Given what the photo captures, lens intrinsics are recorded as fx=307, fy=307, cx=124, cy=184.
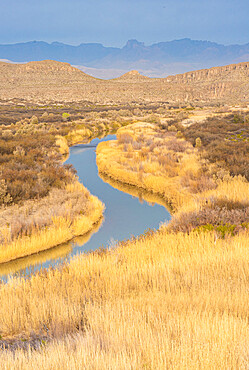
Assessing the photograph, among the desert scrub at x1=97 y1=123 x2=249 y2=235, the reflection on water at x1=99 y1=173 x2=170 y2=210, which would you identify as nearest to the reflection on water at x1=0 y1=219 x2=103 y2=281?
the desert scrub at x1=97 y1=123 x2=249 y2=235

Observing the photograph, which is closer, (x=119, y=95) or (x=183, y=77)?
(x=119, y=95)

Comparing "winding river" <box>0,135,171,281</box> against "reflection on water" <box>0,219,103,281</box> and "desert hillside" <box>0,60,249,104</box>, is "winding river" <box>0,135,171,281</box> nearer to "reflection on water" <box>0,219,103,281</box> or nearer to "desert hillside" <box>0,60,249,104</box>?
"reflection on water" <box>0,219,103,281</box>

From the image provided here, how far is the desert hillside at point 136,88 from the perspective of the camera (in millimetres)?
88188

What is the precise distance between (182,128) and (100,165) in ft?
41.9

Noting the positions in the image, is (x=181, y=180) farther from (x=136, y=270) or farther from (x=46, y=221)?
(x=136, y=270)

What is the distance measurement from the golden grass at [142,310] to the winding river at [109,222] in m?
1.34

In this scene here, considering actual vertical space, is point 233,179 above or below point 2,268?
above

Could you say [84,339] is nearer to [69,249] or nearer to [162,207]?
[69,249]

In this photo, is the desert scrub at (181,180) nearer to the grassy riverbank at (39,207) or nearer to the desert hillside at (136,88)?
the grassy riverbank at (39,207)

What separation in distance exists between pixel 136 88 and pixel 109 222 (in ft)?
305

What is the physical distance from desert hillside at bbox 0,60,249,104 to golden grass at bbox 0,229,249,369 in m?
78.5

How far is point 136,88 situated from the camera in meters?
98.0

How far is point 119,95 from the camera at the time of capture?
93.1 m

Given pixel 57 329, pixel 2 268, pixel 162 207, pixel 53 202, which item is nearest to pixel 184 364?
pixel 57 329
